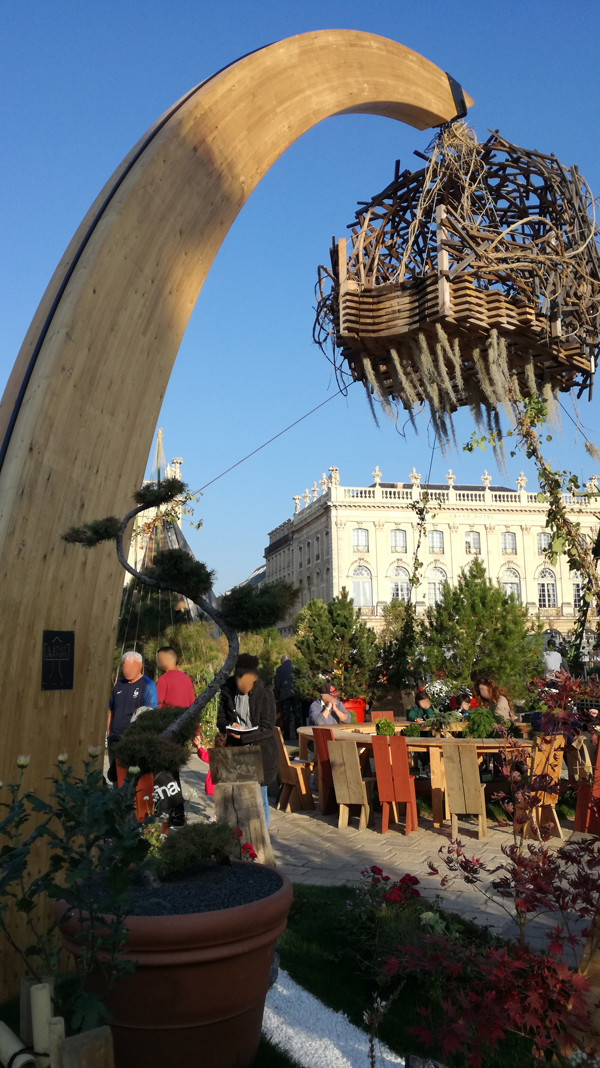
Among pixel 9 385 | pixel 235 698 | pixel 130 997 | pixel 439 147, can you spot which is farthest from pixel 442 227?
pixel 130 997

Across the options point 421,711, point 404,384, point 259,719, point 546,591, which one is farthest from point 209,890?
point 546,591

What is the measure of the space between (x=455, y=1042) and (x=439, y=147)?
4.64 meters

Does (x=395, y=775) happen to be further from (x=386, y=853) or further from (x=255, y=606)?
(x=255, y=606)

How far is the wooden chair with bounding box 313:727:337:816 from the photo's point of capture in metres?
7.09

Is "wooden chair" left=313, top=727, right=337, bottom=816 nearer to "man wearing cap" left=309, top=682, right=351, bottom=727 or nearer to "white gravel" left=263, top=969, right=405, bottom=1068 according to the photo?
"man wearing cap" left=309, top=682, right=351, bottom=727

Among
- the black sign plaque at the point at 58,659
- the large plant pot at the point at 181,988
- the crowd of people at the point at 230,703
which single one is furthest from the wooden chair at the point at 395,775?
the large plant pot at the point at 181,988

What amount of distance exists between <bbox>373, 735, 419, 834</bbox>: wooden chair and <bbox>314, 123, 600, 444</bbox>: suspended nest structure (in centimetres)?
243

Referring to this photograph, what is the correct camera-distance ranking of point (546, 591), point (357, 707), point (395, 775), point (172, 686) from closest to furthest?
point (395, 775)
point (172, 686)
point (357, 707)
point (546, 591)

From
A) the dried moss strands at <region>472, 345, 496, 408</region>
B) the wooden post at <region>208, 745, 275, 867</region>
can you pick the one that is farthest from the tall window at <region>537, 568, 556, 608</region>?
the wooden post at <region>208, 745, 275, 867</region>

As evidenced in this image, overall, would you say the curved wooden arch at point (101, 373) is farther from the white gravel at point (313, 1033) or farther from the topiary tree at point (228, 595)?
the white gravel at point (313, 1033)

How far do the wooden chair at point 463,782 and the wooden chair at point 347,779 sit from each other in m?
0.74

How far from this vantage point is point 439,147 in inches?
190

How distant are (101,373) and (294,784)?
4.86m

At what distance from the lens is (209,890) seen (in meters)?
2.58
